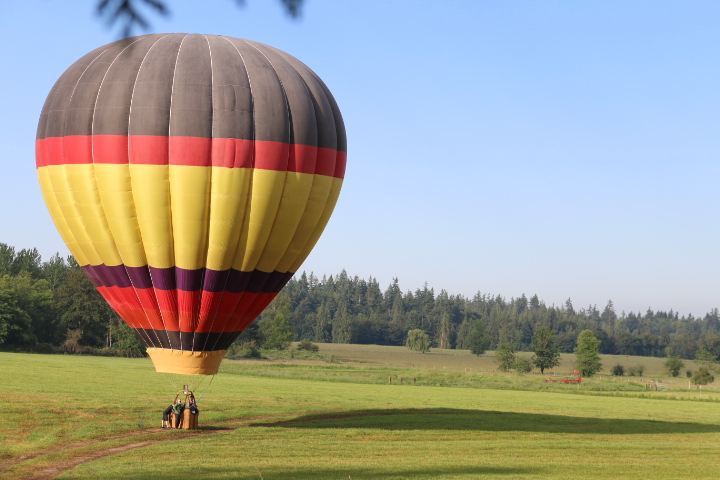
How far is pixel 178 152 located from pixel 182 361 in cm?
658

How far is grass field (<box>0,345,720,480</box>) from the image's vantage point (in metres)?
22.9

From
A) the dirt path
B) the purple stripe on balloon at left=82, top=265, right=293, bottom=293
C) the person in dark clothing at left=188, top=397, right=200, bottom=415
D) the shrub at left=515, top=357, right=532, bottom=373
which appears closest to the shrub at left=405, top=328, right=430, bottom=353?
the shrub at left=515, top=357, right=532, bottom=373

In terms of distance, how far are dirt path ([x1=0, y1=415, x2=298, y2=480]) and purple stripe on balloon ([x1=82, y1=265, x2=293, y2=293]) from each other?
16.7ft

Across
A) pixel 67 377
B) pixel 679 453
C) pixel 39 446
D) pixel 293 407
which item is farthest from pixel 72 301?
pixel 679 453

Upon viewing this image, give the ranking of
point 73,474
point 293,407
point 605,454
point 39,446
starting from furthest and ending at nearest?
point 293,407 → point 605,454 → point 39,446 → point 73,474

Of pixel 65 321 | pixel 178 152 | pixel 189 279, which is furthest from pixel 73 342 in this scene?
pixel 178 152

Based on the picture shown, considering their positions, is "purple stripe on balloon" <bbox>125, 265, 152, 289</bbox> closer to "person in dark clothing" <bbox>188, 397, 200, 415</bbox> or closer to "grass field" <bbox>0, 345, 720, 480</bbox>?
"grass field" <bbox>0, 345, 720, 480</bbox>

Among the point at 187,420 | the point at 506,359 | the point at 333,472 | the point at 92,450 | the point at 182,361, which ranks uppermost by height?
the point at 182,361

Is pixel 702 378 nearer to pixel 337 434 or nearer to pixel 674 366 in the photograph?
pixel 674 366

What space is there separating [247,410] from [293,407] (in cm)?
316

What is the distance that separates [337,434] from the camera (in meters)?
30.0

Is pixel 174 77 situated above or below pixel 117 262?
above

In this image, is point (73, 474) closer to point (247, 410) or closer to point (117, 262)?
point (117, 262)

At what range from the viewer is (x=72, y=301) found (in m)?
98.7
